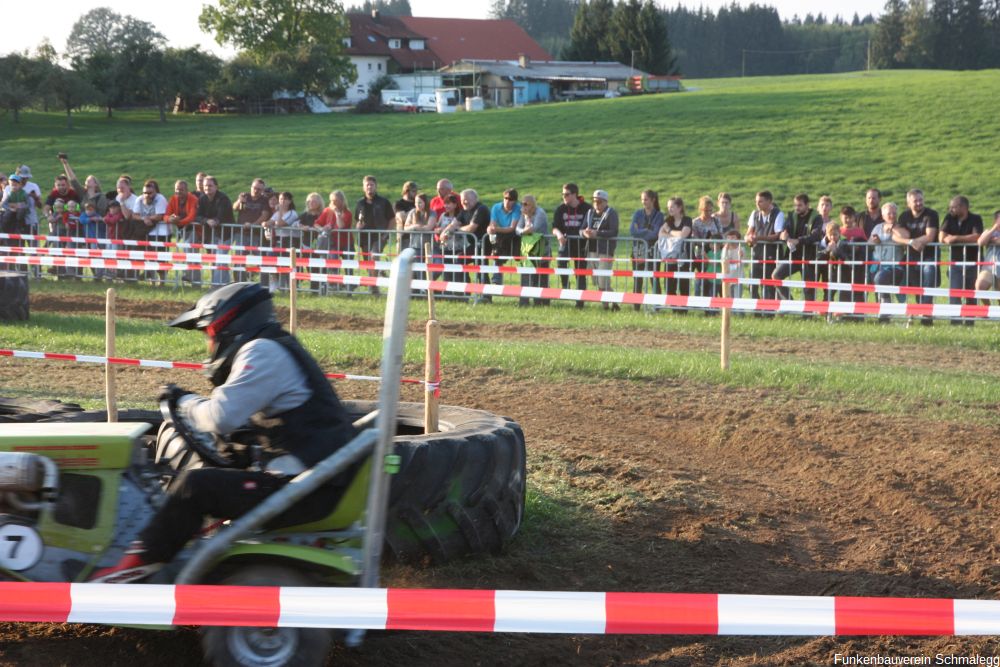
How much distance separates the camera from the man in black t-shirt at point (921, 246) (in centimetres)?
1634

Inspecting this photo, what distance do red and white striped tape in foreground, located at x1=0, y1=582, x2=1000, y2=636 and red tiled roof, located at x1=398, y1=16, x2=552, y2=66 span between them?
122 meters

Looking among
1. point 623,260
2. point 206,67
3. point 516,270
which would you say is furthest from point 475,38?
point 516,270

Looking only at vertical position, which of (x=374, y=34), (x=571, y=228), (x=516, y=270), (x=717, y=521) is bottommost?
(x=717, y=521)

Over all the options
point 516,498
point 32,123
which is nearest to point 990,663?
point 516,498

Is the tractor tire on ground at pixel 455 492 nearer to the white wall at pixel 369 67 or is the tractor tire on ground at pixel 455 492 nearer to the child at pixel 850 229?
the child at pixel 850 229

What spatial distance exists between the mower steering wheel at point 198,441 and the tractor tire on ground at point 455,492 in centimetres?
98

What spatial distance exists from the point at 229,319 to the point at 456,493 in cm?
176

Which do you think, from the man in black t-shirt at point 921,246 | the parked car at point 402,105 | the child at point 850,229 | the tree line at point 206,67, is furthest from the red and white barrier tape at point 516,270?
the parked car at point 402,105

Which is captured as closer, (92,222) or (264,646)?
(264,646)


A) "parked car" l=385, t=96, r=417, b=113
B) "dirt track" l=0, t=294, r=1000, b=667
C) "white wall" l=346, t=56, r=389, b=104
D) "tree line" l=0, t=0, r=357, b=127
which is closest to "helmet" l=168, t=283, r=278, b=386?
"dirt track" l=0, t=294, r=1000, b=667

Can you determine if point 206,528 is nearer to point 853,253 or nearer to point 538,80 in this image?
point 853,253

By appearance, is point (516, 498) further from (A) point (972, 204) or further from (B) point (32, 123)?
(B) point (32, 123)

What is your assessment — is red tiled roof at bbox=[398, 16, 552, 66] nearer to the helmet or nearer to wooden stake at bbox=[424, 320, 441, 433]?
wooden stake at bbox=[424, 320, 441, 433]

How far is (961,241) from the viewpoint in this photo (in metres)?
16.3
